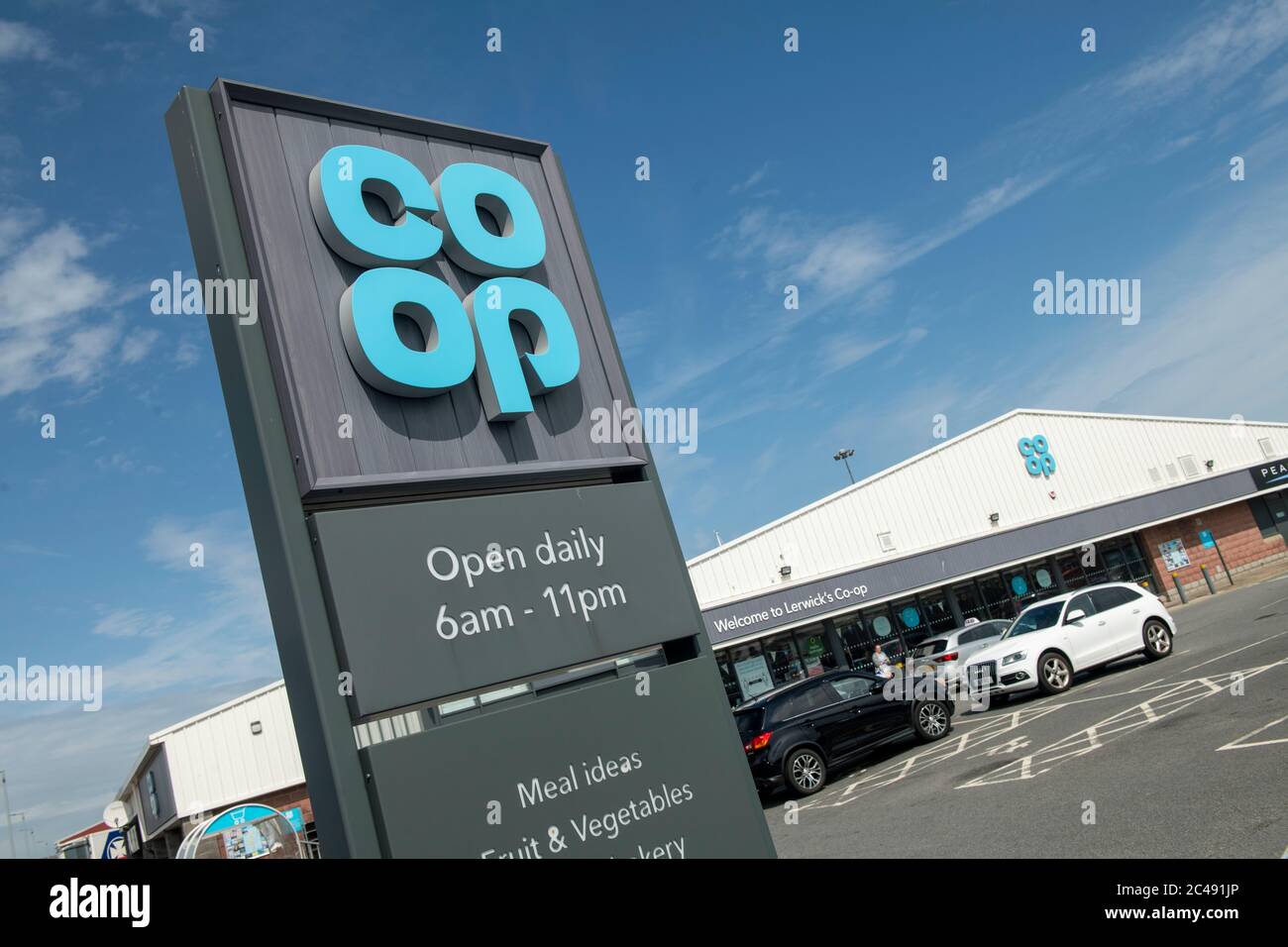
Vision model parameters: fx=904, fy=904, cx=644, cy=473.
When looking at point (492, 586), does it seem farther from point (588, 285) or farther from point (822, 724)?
point (822, 724)

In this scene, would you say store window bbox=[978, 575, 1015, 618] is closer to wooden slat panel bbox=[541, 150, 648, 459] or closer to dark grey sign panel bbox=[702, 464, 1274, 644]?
dark grey sign panel bbox=[702, 464, 1274, 644]

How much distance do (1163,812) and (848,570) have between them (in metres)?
18.4

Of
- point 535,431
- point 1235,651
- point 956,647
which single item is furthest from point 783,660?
point 535,431

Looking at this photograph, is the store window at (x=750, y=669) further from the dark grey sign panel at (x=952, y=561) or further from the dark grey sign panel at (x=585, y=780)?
A: the dark grey sign panel at (x=585, y=780)

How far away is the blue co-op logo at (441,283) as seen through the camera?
12.0 feet

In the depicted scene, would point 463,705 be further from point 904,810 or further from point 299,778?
point 299,778

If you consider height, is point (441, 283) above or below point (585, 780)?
above

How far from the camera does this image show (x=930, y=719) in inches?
580

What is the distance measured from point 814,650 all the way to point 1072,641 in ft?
33.8

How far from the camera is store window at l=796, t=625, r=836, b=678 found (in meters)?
24.9

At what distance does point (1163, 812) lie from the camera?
22.2ft

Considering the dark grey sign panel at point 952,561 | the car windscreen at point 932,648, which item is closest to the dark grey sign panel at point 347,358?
the car windscreen at point 932,648
